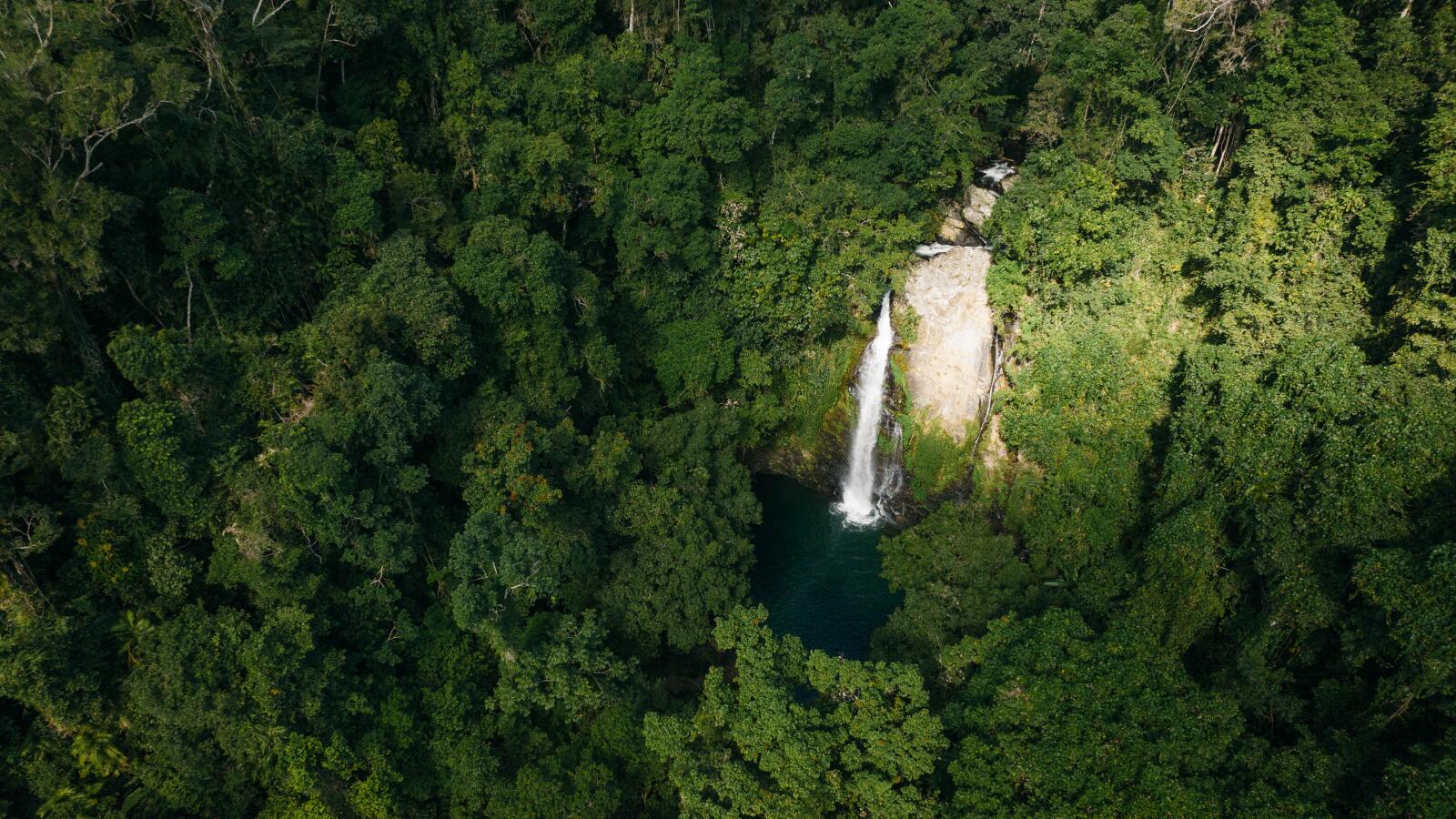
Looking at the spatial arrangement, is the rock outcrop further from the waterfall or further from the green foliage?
the green foliage

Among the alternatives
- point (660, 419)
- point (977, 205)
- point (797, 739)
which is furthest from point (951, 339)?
point (797, 739)

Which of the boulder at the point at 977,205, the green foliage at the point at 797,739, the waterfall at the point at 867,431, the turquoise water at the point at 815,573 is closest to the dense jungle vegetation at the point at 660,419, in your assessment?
the green foliage at the point at 797,739

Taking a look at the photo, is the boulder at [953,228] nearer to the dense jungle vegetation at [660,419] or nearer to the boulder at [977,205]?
the boulder at [977,205]

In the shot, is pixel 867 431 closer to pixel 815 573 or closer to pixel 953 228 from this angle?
pixel 815 573

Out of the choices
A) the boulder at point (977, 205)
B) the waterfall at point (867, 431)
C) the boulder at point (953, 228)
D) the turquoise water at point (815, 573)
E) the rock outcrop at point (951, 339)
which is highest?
the boulder at point (977, 205)

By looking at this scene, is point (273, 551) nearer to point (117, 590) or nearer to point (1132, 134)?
point (117, 590)

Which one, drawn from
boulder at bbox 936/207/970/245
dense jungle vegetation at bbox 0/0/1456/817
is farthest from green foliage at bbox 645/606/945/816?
boulder at bbox 936/207/970/245

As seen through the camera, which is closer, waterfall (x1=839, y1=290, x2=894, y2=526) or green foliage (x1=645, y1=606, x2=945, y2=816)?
green foliage (x1=645, y1=606, x2=945, y2=816)
